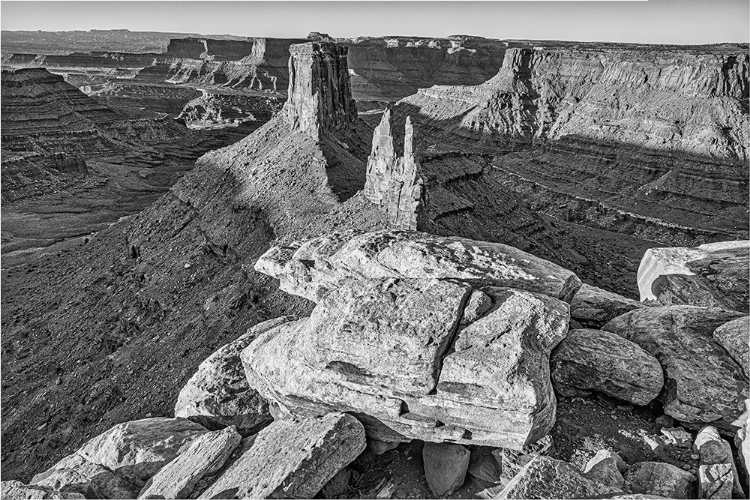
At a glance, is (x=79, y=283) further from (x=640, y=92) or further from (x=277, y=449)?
(x=640, y=92)

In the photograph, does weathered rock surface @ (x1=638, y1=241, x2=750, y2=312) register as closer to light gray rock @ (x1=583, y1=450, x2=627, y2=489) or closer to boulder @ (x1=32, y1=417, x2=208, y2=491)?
light gray rock @ (x1=583, y1=450, x2=627, y2=489)

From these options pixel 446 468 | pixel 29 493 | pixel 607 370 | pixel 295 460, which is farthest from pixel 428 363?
pixel 29 493

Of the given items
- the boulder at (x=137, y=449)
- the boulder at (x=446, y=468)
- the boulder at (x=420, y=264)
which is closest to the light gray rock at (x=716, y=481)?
the boulder at (x=446, y=468)

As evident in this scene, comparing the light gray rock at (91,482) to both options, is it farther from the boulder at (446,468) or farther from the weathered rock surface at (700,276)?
the weathered rock surface at (700,276)

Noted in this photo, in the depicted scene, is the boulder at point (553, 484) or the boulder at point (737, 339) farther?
the boulder at point (737, 339)

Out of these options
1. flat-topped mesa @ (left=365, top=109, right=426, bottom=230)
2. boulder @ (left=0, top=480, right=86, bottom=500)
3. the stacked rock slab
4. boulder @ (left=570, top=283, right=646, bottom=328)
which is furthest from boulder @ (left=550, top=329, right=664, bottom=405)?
flat-topped mesa @ (left=365, top=109, right=426, bottom=230)

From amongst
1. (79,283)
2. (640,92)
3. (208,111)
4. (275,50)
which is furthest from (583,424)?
(275,50)

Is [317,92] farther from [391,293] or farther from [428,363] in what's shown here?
[428,363]
